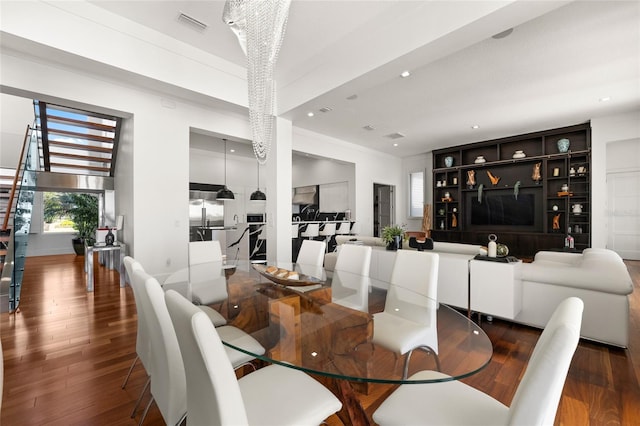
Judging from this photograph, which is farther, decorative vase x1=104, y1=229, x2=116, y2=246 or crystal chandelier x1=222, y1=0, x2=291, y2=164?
decorative vase x1=104, y1=229, x2=116, y2=246

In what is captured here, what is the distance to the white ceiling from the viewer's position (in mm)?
2852

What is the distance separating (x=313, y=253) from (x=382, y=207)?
706 centimetres

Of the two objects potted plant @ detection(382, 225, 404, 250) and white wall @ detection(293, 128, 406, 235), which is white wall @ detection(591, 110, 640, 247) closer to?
white wall @ detection(293, 128, 406, 235)

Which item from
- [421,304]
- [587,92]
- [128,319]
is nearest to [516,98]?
[587,92]

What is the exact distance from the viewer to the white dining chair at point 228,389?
0.84 metres

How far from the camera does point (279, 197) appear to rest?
16.0 ft

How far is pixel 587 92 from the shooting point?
4832mm

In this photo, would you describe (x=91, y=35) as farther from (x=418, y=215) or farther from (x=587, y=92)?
(x=418, y=215)

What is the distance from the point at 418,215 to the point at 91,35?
8.79 metres

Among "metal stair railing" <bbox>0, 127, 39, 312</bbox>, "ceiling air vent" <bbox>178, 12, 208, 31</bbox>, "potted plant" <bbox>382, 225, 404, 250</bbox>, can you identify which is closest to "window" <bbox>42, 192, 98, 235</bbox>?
"metal stair railing" <bbox>0, 127, 39, 312</bbox>

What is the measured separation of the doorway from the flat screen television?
2.31 m

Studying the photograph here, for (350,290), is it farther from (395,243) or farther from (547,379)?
(395,243)

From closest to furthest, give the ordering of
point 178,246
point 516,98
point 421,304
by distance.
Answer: point 421,304 → point 178,246 → point 516,98

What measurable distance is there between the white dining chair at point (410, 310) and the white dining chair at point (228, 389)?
44 centimetres
